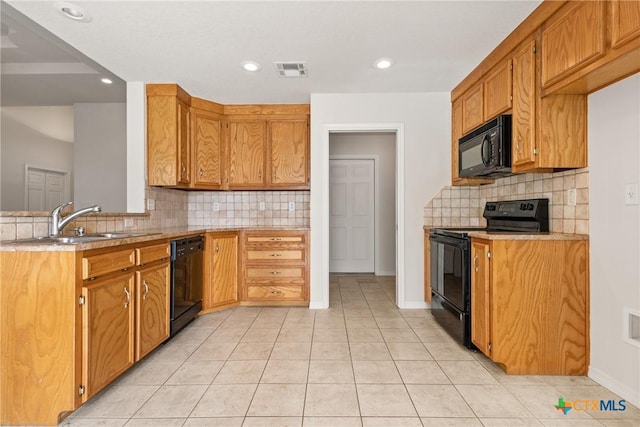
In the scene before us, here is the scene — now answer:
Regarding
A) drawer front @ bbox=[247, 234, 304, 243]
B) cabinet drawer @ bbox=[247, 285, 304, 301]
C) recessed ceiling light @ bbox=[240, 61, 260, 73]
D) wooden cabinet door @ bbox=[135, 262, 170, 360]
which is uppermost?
recessed ceiling light @ bbox=[240, 61, 260, 73]

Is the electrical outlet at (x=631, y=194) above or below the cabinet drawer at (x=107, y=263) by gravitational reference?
above

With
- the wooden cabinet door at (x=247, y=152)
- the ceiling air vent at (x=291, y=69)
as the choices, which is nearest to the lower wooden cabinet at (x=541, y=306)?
the ceiling air vent at (x=291, y=69)

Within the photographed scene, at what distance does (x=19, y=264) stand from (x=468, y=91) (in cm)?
346

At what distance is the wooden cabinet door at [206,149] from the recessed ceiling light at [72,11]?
1.42m

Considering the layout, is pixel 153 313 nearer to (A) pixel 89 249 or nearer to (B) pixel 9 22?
(A) pixel 89 249

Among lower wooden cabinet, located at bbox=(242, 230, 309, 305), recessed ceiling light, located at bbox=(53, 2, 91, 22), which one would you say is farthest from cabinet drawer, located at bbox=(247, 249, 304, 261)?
recessed ceiling light, located at bbox=(53, 2, 91, 22)

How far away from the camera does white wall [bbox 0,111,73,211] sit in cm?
213

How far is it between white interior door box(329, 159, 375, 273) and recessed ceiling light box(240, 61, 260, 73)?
268 centimetres

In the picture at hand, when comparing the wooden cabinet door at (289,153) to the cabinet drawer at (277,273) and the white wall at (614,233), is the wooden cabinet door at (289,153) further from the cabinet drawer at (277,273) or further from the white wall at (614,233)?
the white wall at (614,233)

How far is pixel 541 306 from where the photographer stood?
197 cm

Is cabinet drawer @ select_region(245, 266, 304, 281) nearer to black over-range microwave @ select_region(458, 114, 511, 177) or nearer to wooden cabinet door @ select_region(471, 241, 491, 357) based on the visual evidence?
wooden cabinet door @ select_region(471, 241, 491, 357)

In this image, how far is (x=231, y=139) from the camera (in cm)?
371

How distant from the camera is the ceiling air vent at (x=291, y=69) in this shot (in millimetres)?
2686

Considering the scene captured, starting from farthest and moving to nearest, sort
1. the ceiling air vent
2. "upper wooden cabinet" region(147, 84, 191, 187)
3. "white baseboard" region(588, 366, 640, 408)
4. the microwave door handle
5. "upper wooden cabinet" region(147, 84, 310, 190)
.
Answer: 1. "upper wooden cabinet" region(147, 84, 310, 190)
2. "upper wooden cabinet" region(147, 84, 191, 187)
3. the ceiling air vent
4. the microwave door handle
5. "white baseboard" region(588, 366, 640, 408)
